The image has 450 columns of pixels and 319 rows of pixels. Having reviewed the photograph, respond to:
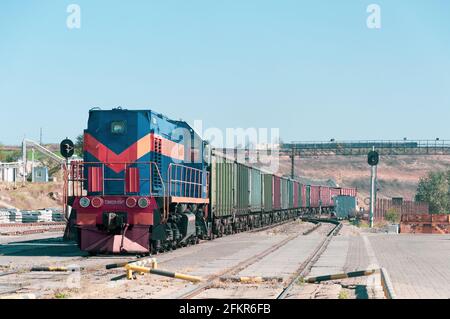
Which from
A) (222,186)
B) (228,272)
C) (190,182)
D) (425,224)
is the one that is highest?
(190,182)

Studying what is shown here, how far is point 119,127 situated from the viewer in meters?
23.6

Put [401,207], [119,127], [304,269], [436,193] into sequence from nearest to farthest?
[304,269], [119,127], [401,207], [436,193]

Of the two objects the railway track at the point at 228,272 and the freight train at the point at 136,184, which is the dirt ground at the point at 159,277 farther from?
the freight train at the point at 136,184

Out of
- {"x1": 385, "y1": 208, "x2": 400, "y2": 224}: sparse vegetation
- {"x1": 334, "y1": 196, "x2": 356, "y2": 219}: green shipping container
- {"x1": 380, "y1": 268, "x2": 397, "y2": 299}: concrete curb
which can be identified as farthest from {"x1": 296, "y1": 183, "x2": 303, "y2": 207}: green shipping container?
{"x1": 380, "y1": 268, "x2": 397, "y2": 299}: concrete curb

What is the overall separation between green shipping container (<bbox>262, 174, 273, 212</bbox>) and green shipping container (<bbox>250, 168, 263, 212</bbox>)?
5.13 ft

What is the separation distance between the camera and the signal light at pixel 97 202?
73.1ft

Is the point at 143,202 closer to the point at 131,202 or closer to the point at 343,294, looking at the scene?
the point at 131,202

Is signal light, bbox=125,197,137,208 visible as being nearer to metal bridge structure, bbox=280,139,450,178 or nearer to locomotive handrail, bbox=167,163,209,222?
locomotive handrail, bbox=167,163,209,222

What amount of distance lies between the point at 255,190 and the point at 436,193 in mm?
74712

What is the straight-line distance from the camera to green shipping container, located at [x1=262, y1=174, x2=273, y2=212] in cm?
4734

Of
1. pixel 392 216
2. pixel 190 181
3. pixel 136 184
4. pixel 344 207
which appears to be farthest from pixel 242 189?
pixel 392 216

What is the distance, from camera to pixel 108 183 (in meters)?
23.6

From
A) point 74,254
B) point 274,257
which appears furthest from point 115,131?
point 274,257

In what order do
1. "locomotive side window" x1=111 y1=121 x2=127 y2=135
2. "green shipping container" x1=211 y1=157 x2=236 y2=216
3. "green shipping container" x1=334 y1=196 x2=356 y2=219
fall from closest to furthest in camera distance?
"locomotive side window" x1=111 y1=121 x2=127 y2=135 → "green shipping container" x1=211 y1=157 x2=236 y2=216 → "green shipping container" x1=334 y1=196 x2=356 y2=219
